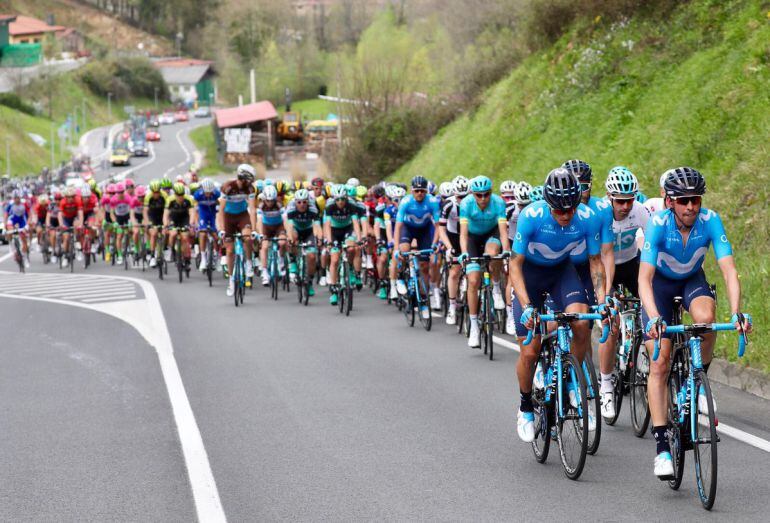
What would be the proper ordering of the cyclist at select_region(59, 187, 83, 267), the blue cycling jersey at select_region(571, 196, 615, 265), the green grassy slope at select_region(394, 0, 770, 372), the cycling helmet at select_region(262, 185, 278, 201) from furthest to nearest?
the cyclist at select_region(59, 187, 83, 267)
the cycling helmet at select_region(262, 185, 278, 201)
the green grassy slope at select_region(394, 0, 770, 372)
the blue cycling jersey at select_region(571, 196, 615, 265)

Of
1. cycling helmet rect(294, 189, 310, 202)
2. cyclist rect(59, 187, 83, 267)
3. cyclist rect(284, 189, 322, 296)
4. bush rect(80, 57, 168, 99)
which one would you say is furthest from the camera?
bush rect(80, 57, 168, 99)

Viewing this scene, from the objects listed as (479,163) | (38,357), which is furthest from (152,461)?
(479,163)

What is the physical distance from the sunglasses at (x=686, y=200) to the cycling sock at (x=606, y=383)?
2.43 m

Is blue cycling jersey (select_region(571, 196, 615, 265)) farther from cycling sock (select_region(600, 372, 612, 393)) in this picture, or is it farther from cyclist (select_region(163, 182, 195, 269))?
cyclist (select_region(163, 182, 195, 269))

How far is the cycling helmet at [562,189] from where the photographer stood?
25.5ft

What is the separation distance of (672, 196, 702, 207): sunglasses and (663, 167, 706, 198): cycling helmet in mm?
39

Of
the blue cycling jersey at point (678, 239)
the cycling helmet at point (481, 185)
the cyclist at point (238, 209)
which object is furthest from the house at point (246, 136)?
the blue cycling jersey at point (678, 239)

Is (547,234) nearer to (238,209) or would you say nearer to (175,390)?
(175,390)

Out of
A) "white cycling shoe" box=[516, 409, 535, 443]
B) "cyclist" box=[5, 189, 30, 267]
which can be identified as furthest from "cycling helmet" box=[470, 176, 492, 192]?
"cyclist" box=[5, 189, 30, 267]

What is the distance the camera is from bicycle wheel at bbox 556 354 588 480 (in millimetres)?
7309

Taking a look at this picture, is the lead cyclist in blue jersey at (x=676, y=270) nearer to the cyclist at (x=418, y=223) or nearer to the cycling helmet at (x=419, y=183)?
the cycling helmet at (x=419, y=183)

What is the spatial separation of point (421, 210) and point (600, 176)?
26.4ft

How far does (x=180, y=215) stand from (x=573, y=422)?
1916 centimetres

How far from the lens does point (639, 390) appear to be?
9.10 meters
